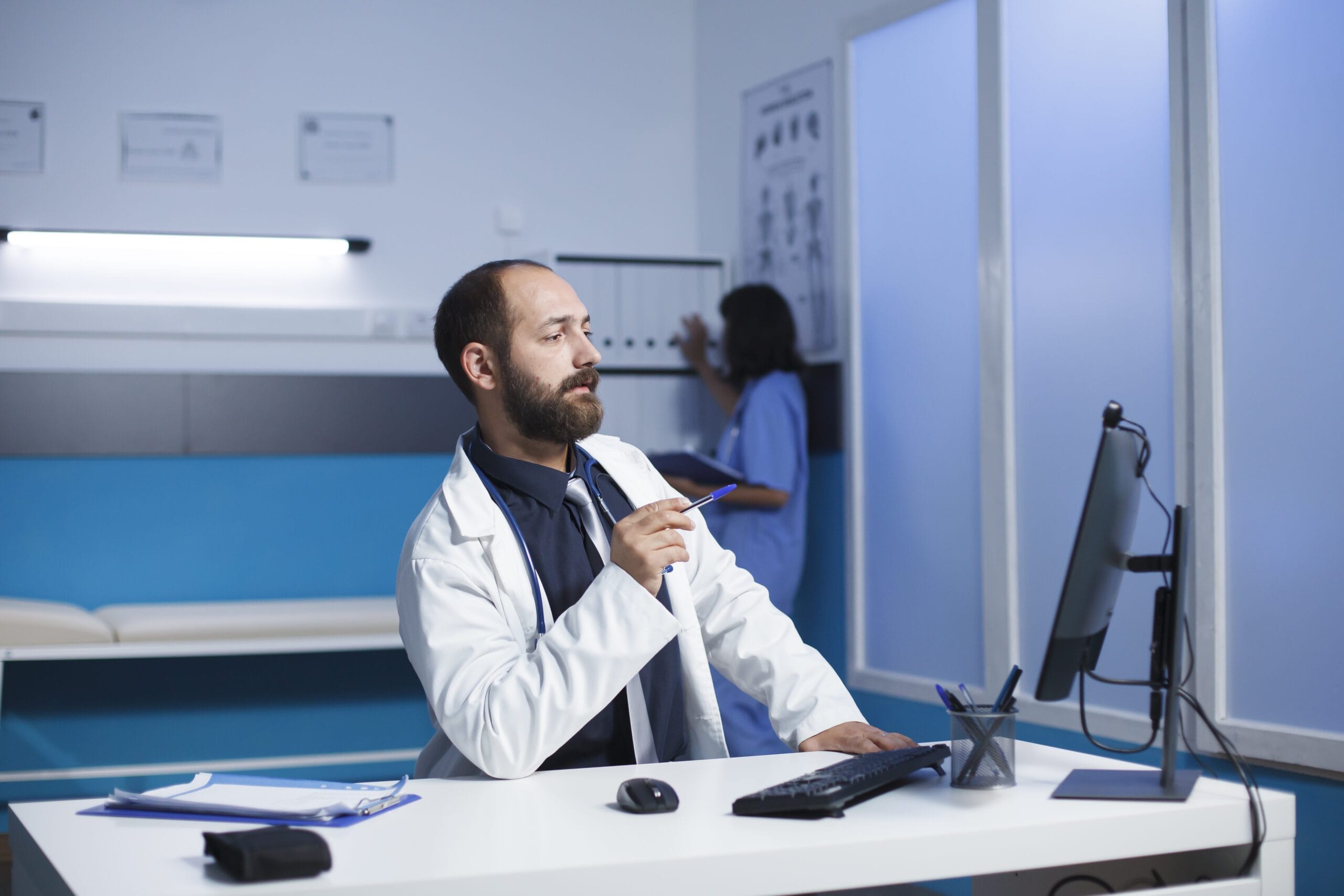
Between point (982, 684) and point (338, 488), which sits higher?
point (338, 488)

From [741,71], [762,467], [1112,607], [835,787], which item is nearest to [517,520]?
[835,787]

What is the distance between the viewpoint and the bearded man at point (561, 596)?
4.63ft

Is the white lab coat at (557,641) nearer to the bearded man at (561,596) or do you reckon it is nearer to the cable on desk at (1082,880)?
the bearded man at (561,596)

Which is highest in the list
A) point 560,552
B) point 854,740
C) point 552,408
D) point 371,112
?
point 371,112

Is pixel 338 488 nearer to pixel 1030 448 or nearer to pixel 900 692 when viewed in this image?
pixel 900 692

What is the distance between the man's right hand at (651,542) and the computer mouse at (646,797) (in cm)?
30

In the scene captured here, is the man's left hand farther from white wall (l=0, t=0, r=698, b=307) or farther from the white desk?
white wall (l=0, t=0, r=698, b=307)

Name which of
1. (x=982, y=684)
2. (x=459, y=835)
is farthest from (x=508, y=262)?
(x=982, y=684)

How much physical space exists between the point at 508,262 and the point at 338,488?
2.26 metres

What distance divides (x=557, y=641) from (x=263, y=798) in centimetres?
37

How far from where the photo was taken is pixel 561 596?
1.64 metres

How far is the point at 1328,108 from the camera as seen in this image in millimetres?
2217

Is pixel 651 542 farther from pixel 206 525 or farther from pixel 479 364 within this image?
pixel 206 525

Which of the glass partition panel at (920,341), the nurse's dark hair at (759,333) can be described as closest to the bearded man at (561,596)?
the glass partition panel at (920,341)
